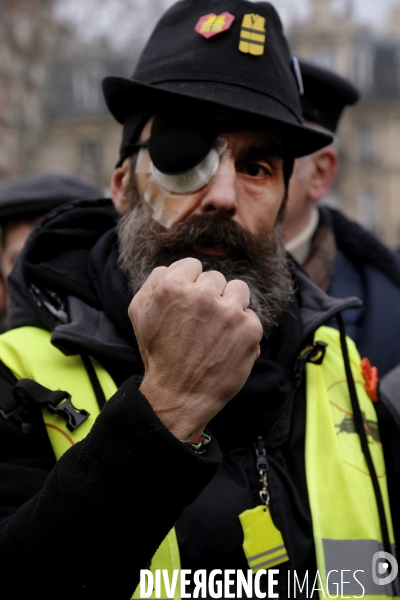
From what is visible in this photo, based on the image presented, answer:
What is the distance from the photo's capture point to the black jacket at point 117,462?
5.74ft

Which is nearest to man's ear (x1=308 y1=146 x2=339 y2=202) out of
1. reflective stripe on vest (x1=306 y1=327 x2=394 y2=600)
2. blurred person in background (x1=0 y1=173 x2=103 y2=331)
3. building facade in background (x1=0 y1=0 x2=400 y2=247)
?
blurred person in background (x1=0 y1=173 x2=103 y2=331)

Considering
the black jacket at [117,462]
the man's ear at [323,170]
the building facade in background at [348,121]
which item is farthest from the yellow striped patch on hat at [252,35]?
the building facade in background at [348,121]

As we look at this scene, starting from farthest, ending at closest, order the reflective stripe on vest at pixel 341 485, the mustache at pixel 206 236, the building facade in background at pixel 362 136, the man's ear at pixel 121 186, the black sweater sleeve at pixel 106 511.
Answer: the building facade in background at pixel 362 136 → the man's ear at pixel 121 186 → the mustache at pixel 206 236 → the reflective stripe on vest at pixel 341 485 → the black sweater sleeve at pixel 106 511

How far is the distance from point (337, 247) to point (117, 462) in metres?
2.72

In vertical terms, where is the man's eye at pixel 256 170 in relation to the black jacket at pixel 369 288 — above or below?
above

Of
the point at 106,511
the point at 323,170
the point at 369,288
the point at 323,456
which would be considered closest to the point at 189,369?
the point at 106,511

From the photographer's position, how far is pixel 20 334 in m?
2.37

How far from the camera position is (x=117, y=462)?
175 centimetres

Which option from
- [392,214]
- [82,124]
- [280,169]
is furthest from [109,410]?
[392,214]

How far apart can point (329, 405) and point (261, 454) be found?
280 mm

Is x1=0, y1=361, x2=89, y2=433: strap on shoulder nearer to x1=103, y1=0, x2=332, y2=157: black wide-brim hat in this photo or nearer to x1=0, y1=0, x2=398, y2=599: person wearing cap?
x1=0, y1=0, x2=398, y2=599: person wearing cap

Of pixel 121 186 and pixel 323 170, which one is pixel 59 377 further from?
pixel 323 170

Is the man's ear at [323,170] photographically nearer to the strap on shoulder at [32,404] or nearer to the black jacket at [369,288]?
the black jacket at [369,288]

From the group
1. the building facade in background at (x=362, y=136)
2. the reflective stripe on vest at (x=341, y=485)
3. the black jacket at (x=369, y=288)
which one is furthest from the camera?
the building facade in background at (x=362, y=136)
